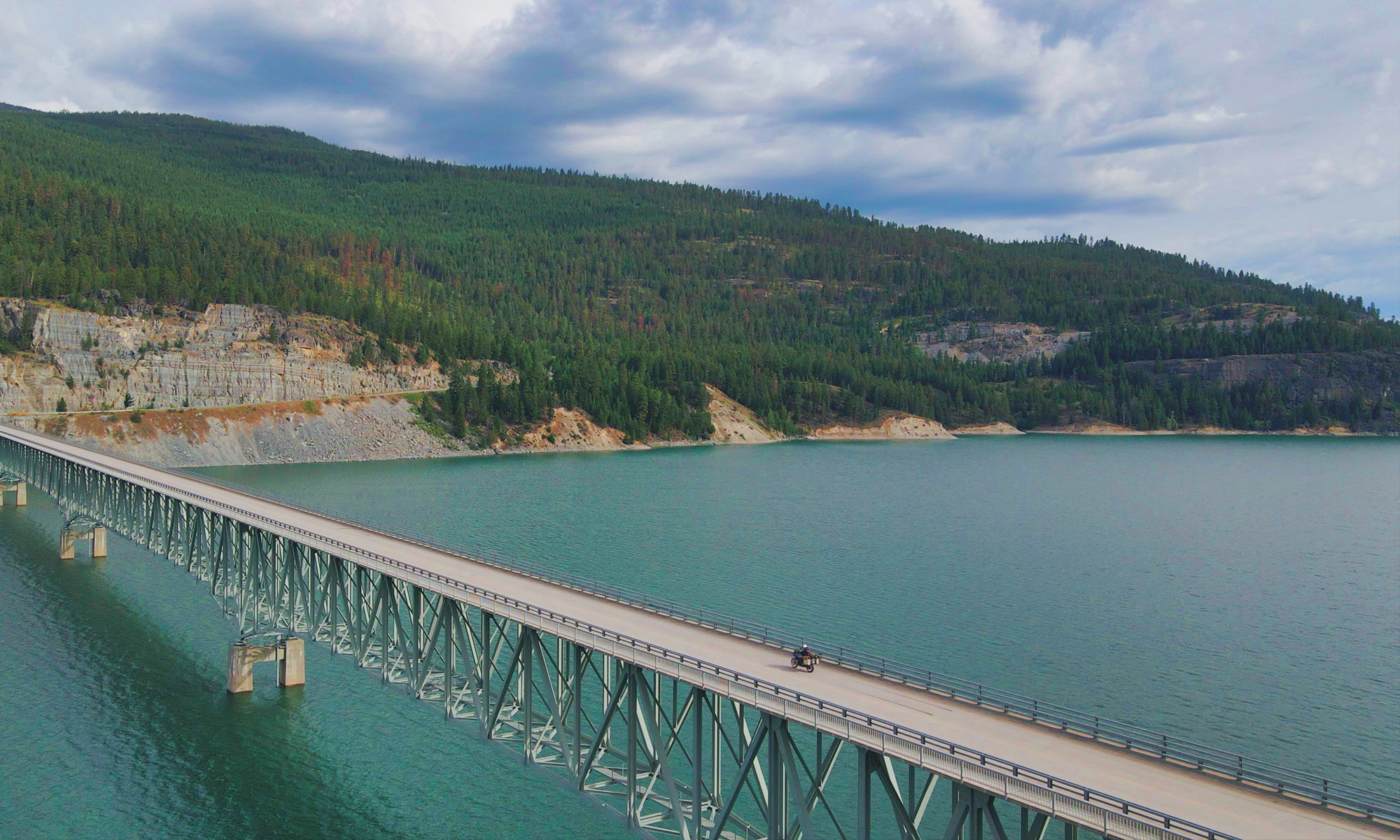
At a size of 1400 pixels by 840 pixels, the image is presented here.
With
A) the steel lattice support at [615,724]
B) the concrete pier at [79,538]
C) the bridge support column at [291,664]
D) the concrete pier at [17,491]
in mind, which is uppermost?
the steel lattice support at [615,724]

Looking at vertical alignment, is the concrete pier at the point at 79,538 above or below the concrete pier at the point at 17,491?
above

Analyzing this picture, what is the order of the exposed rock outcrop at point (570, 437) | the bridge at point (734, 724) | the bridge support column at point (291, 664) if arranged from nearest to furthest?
1. the bridge at point (734, 724)
2. the bridge support column at point (291, 664)
3. the exposed rock outcrop at point (570, 437)

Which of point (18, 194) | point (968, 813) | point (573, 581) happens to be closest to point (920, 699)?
point (968, 813)

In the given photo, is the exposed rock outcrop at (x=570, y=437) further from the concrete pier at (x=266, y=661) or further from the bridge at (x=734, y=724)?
the concrete pier at (x=266, y=661)

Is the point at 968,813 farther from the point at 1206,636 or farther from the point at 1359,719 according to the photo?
the point at 1206,636

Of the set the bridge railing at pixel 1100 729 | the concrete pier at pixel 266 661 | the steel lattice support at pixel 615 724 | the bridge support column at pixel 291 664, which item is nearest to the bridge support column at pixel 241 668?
the concrete pier at pixel 266 661

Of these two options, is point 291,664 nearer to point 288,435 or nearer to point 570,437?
point 288,435

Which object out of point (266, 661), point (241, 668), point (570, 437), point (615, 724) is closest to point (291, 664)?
point (266, 661)
